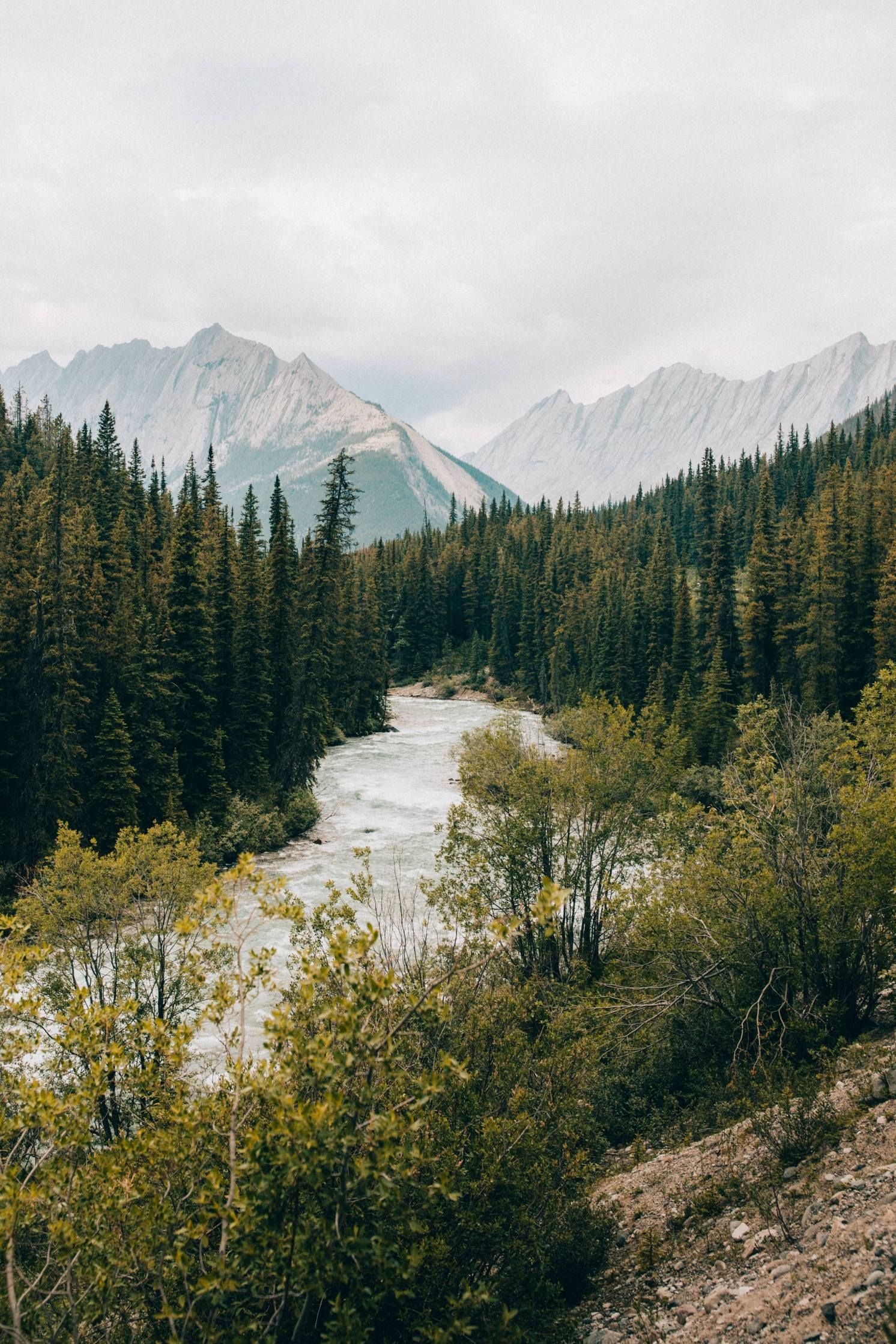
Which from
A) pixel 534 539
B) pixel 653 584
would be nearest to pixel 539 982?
pixel 653 584

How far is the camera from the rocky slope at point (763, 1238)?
809 cm

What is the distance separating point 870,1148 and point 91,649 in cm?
3899

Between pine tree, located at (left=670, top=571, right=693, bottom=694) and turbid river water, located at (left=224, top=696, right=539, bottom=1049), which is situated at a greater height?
pine tree, located at (left=670, top=571, right=693, bottom=694)

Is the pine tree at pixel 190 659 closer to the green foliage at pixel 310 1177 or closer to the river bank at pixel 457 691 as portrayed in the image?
the green foliage at pixel 310 1177

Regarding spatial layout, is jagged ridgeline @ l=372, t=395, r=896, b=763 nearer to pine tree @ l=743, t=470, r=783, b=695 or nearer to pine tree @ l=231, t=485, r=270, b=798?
pine tree @ l=743, t=470, r=783, b=695

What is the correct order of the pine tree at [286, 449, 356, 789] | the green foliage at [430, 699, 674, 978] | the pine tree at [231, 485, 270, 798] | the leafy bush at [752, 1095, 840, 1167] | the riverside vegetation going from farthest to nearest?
the pine tree at [231, 485, 270, 798]
the pine tree at [286, 449, 356, 789]
the green foliage at [430, 699, 674, 978]
the leafy bush at [752, 1095, 840, 1167]
the riverside vegetation

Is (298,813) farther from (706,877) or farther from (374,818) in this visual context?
(706,877)

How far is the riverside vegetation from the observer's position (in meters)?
6.80

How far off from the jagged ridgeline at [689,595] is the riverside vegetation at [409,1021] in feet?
106

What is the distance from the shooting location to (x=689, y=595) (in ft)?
254

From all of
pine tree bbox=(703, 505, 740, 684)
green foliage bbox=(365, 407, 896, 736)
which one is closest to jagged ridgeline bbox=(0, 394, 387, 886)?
green foliage bbox=(365, 407, 896, 736)

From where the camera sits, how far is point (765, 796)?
742 inches

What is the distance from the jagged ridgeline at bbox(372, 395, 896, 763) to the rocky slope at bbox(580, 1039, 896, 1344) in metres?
42.6

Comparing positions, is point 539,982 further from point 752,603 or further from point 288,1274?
point 752,603
